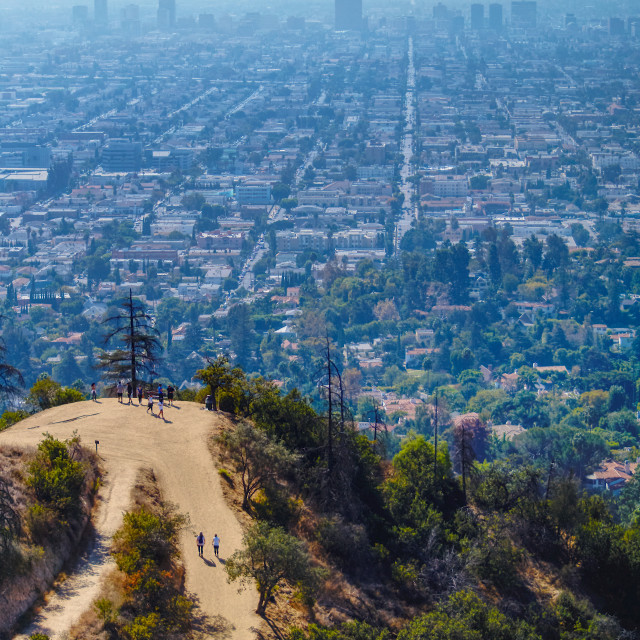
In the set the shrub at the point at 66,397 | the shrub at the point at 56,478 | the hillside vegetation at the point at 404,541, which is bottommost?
the hillside vegetation at the point at 404,541

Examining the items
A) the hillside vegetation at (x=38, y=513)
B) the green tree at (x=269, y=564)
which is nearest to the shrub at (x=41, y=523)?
the hillside vegetation at (x=38, y=513)

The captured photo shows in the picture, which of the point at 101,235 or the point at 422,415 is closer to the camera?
the point at 422,415

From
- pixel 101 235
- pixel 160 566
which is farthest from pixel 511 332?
pixel 160 566

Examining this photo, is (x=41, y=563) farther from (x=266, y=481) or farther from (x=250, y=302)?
(x=250, y=302)

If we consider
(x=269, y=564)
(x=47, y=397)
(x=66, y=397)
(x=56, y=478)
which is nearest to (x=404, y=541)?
(x=269, y=564)

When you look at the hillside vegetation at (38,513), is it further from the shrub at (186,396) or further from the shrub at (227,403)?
the shrub at (186,396)

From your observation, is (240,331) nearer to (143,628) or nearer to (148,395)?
(148,395)

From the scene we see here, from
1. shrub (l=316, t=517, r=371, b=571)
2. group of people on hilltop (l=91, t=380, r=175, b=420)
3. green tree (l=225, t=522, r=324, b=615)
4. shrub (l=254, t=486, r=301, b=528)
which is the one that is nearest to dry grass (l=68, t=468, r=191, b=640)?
green tree (l=225, t=522, r=324, b=615)
